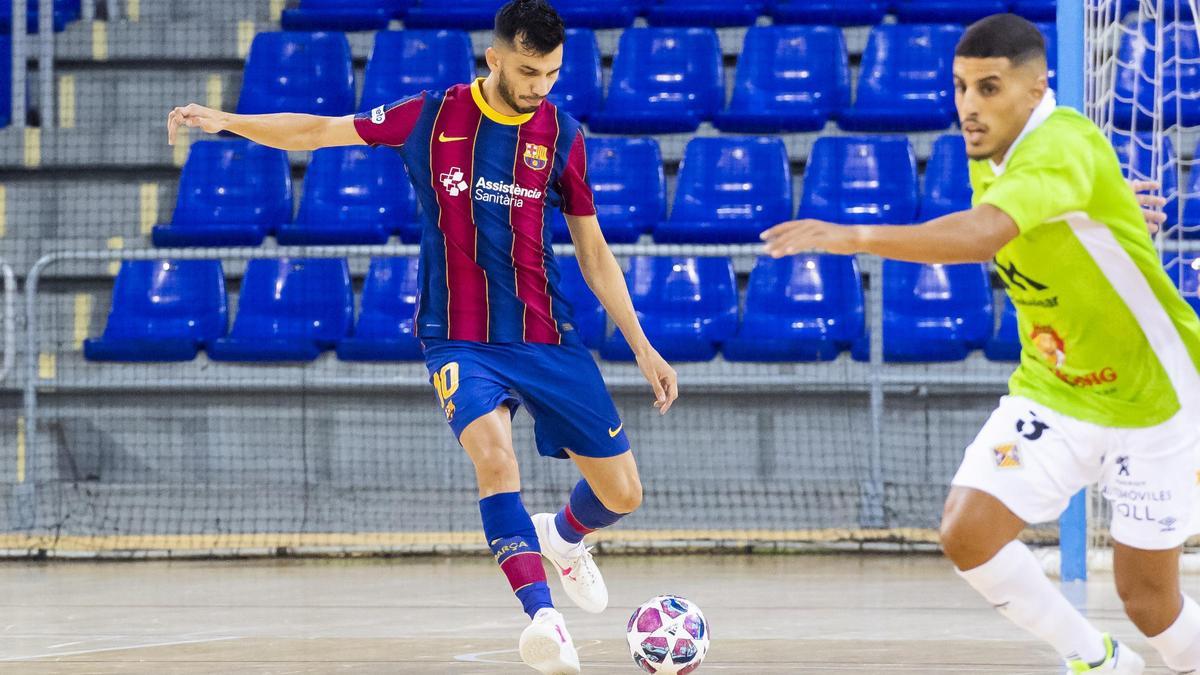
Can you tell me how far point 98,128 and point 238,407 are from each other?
2.92m

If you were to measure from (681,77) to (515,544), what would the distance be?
7388 millimetres

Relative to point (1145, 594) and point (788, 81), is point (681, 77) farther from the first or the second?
point (1145, 594)

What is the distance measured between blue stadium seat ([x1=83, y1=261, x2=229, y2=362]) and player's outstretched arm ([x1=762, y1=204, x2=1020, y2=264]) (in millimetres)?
7982

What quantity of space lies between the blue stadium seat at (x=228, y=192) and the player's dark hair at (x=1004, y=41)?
8.04 meters

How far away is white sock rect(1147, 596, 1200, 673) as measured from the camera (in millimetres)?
4102

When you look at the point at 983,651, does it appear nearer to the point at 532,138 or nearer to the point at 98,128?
the point at 532,138

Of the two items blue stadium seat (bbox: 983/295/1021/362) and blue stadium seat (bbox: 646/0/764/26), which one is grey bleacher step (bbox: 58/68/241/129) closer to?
blue stadium seat (bbox: 646/0/764/26)

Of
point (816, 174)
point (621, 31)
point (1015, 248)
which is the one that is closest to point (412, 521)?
point (816, 174)

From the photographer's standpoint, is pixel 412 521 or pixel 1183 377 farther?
pixel 412 521

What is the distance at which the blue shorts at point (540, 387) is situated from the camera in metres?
5.38

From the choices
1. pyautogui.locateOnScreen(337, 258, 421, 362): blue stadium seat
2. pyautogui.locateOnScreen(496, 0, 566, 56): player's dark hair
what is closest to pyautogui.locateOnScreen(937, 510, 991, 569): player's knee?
pyautogui.locateOnScreen(496, 0, 566, 56): player's dark hair

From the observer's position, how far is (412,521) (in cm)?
1007

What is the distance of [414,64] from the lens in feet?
39.6

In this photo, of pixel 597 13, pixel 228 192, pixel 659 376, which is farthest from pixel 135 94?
pixel 659 376
